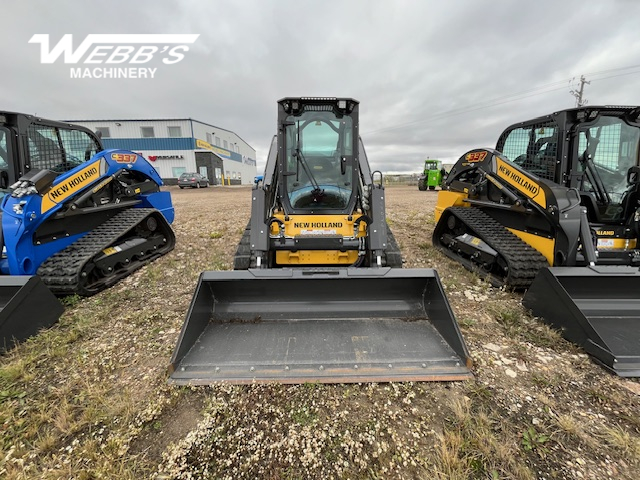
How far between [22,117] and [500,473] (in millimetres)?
6424

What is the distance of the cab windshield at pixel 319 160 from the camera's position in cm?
406

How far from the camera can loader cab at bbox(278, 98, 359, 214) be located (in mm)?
4035

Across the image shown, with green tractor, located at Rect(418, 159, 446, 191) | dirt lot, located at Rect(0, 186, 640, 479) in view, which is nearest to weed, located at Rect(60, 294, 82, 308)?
dirt lot, located at Rect(0, 186, 640, 479)

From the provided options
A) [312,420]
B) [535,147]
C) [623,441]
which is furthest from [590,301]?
[312,420]

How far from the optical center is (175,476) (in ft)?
5.24

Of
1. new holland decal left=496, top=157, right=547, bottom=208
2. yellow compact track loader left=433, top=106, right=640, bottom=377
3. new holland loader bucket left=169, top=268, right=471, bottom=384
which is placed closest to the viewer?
new holland loader bucket left=169, top=268, right=471, bottom=384

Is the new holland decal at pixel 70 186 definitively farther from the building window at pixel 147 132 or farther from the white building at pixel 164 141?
the building window at pixel 147 132

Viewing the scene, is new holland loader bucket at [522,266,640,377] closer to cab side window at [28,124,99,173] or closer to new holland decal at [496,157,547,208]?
new holland decal at [496,157,547,208]

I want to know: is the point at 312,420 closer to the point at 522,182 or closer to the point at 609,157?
the point at 522,182

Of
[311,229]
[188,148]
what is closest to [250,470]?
[311,229]

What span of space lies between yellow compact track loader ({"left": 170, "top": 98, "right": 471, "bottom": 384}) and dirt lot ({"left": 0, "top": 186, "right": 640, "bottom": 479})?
193 mm

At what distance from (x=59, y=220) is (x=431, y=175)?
79.4ft

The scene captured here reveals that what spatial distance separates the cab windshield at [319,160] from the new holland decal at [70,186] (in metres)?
2.91

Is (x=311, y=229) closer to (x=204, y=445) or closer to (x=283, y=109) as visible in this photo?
(x=283, y=109)
